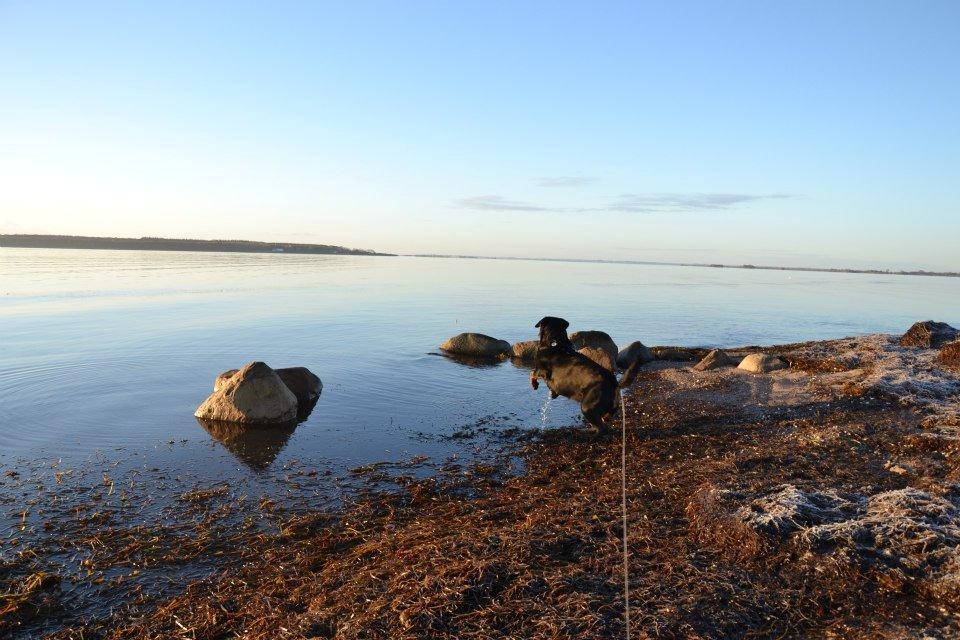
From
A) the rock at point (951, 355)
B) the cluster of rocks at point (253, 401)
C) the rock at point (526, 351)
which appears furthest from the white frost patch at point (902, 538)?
the rock at point (526, 351)

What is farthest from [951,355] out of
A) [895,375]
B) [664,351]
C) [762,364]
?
[664,351]

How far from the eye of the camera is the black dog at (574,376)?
813cm

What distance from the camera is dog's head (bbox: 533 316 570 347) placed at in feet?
28.0

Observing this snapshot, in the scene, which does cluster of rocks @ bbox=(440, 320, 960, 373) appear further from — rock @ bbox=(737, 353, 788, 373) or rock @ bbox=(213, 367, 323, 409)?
rock @ bbox=(213, 367, 323, 409)

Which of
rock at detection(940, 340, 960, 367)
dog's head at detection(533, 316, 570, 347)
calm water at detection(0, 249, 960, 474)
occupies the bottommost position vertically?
calm water at detection(0, 249, 960, 474)

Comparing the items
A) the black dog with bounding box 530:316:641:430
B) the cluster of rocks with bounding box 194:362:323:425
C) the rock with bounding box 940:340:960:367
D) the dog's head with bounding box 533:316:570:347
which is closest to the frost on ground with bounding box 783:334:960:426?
the rock with bounding box 940:340:960:367

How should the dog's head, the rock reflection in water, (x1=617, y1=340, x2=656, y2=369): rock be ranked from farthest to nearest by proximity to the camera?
(x1=617, y1=340, x2=656, y2=369): rock
the rock reflection in water
the dog's head

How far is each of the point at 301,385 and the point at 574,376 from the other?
7.68m

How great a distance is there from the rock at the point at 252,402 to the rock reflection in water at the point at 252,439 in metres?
0.17

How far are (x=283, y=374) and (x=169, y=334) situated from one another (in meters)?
12.3

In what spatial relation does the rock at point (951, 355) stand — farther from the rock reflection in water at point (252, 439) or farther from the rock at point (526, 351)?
the rock reflection in water at point (252, 439)

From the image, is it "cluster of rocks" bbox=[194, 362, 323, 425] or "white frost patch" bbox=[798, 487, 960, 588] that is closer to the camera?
"white frost patch" bbox=[798, 487, 960, 588]

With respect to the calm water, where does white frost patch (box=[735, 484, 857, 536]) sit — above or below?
above

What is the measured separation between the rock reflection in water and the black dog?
5056 mm
